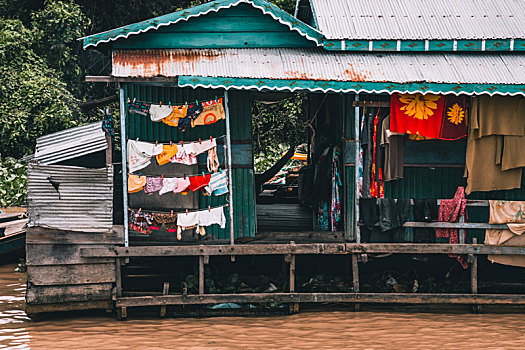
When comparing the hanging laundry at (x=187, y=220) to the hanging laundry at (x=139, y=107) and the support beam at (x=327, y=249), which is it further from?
the hanging laundry at (x=139, y=107)

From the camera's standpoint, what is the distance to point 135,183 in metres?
9.25

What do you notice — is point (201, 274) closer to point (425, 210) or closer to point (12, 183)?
point (425, 210)

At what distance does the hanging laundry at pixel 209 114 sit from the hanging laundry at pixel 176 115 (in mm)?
198

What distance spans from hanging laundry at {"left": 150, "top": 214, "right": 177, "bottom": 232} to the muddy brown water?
54.0 inches

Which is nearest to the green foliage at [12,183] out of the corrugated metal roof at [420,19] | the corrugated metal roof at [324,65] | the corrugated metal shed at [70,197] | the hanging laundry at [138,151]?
the corrugated metal shed at [70,197]

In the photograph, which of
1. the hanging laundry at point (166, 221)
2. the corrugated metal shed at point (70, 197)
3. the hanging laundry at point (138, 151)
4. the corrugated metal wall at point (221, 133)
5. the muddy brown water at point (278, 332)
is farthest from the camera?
the corrugated metal wall at point (221, 133)

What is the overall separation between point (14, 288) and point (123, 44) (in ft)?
16.6

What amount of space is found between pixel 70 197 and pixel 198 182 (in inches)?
73.3

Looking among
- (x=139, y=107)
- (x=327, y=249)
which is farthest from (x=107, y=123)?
(x=327, y=249)

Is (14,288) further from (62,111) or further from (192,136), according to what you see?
(62,111)

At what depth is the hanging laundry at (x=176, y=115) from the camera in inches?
369

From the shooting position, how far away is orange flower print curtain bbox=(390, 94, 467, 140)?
9.60 m

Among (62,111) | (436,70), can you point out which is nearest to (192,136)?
(436,70)

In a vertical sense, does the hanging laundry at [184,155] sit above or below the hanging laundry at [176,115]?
below
